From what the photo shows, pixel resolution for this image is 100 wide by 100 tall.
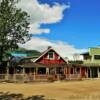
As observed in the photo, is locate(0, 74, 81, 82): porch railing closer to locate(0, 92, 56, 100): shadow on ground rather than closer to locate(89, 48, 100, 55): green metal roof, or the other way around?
locate(0, 92, 56, 100): shadow on ground

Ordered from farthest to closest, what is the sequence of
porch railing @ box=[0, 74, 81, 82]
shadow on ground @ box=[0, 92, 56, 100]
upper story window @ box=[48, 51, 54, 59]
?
upper story window @ box=[48, 51, 54, 59] → porch railing @ box=[0, 74, 81, 82] → shadow on ground @ box=[0, 92, 56, 100]

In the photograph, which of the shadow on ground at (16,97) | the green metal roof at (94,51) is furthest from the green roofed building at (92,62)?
the shadow on ground at (16,97)

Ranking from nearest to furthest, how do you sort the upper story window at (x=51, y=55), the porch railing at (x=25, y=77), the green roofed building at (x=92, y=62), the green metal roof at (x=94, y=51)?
the porch railing at (x=25, y=77) < the upper story window at (x=51, y=55) < the green roofed building at (x=92, y=62) < the green metal roof at (x=94, y=51)

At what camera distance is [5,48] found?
7031 cm

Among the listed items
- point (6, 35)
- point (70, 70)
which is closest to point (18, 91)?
point (6, 35)

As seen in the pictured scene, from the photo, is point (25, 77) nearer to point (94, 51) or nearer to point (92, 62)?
point (92, 62)

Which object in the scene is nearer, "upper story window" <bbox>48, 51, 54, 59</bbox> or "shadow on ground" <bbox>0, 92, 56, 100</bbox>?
"shadow on ground" <bbox>0, 92, 56, 100</bbox>

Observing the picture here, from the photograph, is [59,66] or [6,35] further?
[59,66]

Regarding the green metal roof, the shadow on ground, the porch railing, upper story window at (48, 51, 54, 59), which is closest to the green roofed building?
the green metal roof

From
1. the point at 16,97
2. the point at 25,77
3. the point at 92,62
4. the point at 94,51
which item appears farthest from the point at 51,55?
the point at 16,97

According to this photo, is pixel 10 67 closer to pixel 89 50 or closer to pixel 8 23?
pixel 8 23

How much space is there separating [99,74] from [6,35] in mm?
29186

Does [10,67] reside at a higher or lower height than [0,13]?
lower

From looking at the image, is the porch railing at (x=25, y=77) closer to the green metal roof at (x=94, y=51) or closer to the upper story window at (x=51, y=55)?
the upper story window at (x=51, y=55)
